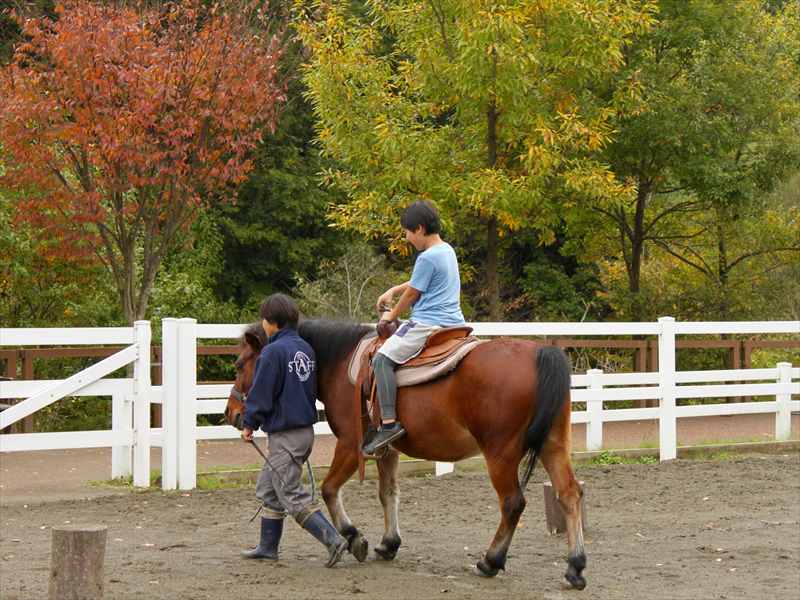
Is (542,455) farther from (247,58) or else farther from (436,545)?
(247,58)

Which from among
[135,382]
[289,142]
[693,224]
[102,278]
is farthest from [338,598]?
[289,142]

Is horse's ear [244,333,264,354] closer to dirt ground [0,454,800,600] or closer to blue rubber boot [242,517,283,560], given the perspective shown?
blue rubber boot [242,517,283,560]

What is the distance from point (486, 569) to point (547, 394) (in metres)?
1.11

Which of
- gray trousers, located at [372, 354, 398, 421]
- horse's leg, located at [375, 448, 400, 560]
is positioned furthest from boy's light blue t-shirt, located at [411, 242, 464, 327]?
horse's leg, located at [375, 448, 400, 560]

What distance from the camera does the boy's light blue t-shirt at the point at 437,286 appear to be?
24.0 ft

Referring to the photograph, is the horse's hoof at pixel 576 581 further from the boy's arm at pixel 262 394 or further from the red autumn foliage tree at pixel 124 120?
the red autumn foliage tree at pixel 124 120

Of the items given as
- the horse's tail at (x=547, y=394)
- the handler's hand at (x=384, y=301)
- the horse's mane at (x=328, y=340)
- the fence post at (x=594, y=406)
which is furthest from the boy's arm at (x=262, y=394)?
the fence post at (x=594, y=406)

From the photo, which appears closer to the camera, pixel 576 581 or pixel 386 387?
pixel 576 581

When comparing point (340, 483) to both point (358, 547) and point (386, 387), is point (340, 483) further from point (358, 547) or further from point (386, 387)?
point (386, 387)

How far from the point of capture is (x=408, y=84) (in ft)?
53.3

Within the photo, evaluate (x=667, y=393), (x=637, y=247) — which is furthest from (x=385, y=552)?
(x=637, y=247)

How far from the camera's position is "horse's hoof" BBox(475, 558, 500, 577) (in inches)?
279

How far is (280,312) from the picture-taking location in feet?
24.6

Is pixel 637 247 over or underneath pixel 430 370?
over
